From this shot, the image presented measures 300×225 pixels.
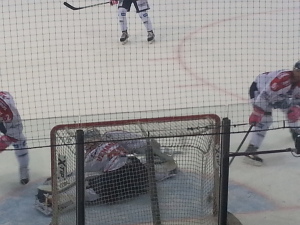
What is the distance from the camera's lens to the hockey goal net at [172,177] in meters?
2.51

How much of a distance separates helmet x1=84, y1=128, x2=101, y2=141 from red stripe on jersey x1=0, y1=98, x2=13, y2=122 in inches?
31.3

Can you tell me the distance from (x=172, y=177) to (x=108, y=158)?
0.28 m

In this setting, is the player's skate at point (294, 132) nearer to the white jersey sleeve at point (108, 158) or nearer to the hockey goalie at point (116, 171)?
the hockey goalie at point (116, 171)

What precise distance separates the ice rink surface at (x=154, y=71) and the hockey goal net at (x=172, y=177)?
232mm

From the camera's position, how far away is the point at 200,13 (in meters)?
7.28

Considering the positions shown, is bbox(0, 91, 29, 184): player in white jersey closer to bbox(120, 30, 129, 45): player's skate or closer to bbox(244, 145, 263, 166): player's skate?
bbox(244, 145, 263, 166): player's skate

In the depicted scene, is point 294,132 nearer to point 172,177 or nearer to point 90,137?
point 172,177

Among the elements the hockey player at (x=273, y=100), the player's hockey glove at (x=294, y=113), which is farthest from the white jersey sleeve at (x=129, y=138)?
the player's hockey glove at (x=294, y=113)

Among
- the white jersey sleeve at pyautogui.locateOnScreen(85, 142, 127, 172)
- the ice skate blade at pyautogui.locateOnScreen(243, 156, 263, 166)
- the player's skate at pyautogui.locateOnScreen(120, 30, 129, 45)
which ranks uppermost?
the player's skate at pyautogui.locateOnScreen(120, 30, 129, 45)

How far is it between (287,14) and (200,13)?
3.23ft

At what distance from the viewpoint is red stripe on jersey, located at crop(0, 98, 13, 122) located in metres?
3.12

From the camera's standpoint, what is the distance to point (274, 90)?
340 cm

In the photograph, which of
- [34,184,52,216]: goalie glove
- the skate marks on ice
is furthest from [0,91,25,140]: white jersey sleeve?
the skate marks on ice

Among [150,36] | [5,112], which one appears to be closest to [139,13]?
[150,36]
